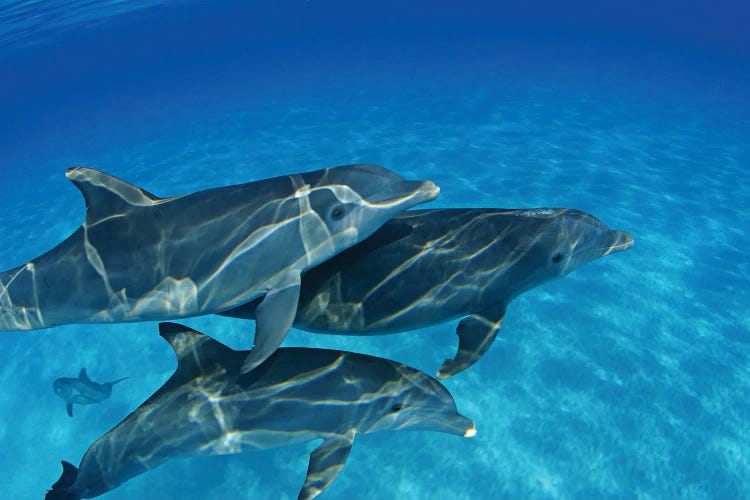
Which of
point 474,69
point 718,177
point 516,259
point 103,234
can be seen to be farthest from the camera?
point 474,69

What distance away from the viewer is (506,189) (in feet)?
47.8

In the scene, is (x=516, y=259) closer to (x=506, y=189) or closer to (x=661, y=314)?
(x=661, y=314)

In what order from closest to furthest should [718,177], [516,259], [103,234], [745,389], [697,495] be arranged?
[103,234] < [516,259] < [697,495] < [745,389] < [718,177]

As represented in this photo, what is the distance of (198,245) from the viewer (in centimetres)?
477

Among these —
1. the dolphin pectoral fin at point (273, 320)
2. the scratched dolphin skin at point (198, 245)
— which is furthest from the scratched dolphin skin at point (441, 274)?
the dolphin pectoral fin at point (273, 320)

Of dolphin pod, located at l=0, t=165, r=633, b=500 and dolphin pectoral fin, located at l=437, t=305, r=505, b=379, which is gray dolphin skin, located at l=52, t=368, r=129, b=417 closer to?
dolphin pod, located at l=0, t=165, r=633, b=500

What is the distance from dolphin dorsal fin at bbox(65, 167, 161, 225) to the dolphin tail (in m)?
2.71

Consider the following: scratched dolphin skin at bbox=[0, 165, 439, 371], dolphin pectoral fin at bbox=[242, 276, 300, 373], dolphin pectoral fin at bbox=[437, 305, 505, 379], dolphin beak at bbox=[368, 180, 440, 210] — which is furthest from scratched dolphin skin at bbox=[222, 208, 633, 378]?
dolphin beak at bbox=[368, 180, 440, 210]

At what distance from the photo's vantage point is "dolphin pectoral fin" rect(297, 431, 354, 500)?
5066 millimetres

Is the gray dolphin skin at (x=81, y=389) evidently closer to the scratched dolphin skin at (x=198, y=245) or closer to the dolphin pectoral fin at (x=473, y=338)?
the scratched dolphin skin at (x=198, y=245)

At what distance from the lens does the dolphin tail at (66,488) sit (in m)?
4.87

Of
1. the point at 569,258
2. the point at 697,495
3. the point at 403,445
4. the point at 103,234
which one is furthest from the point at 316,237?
the point at 697,495

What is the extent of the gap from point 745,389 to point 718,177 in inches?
479

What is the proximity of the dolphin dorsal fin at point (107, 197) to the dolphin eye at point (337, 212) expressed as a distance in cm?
185
